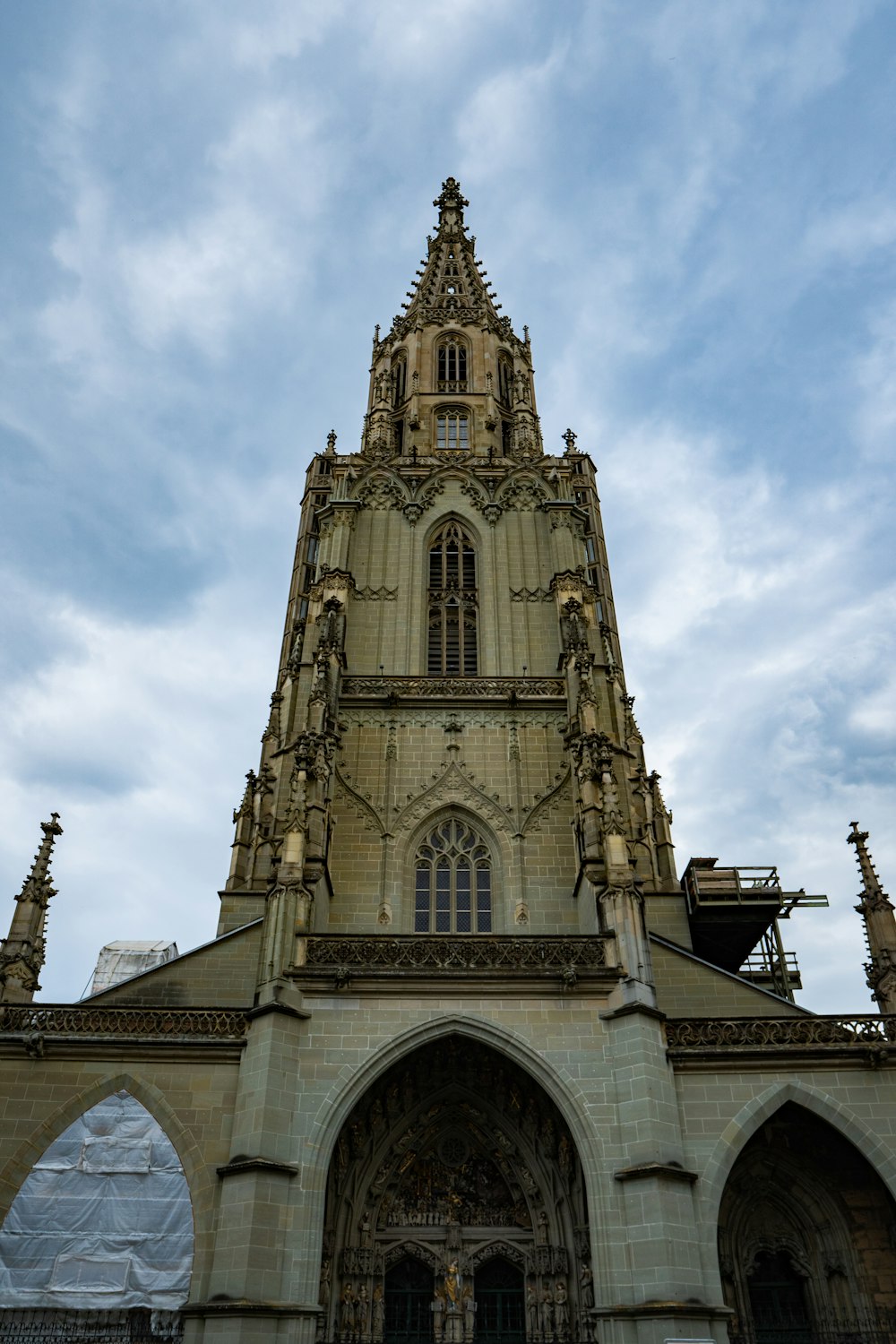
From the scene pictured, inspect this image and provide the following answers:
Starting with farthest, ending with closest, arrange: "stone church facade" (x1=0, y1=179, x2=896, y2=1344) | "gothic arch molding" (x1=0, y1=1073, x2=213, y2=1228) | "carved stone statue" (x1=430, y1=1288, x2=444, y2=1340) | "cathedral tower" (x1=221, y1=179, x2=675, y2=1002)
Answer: "cathedral tower" (x1=221, y1=179, x2=675, y2=1002) < "carved stone statue" (x1=430, y1=1288, x2=444, y2=1340) < "gothic arch molding" (x1=0, y1=1073, x2=213, y2=1228) < "stone church facade" (x1=0, y1=179, x2=896, y2=1344)

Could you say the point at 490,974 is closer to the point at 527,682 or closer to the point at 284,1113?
the point at 284,1113

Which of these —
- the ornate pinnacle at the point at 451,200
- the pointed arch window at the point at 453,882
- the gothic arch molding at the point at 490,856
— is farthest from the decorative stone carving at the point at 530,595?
the ornate pinnacle at the point at 451,200

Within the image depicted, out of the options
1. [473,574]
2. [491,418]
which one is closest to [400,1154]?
[473,574]

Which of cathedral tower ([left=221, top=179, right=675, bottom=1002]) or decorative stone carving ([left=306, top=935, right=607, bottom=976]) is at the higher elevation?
cathedral tower ([left=221, top=179, right=675, bottom=1002])

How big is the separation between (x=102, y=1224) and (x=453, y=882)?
9.36 metres

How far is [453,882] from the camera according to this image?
22.0 m

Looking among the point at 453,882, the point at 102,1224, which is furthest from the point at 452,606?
the point at 102,1224

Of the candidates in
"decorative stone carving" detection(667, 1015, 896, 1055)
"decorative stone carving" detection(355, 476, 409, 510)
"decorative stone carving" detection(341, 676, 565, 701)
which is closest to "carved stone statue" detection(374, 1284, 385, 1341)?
"decorative stone carving" detection(667, 1015, 896, 1055)

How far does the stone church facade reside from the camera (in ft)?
49.2

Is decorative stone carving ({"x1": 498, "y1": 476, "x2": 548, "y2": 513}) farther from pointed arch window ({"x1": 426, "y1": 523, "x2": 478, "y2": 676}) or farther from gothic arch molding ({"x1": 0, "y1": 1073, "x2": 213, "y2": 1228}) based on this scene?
gothic arch molding ({"x1": 0, "y1": 1073, "x2": 213, "y2": 1228})

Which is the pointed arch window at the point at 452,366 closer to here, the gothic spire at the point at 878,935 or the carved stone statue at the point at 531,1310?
the gothic spire at the point at 878,935

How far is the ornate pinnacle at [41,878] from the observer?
63.1 ft

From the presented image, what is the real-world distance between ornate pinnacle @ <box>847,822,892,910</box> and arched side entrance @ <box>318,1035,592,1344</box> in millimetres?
7167

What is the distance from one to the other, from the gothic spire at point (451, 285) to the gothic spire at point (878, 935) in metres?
27.7
